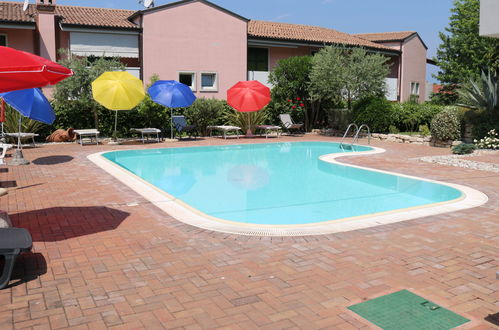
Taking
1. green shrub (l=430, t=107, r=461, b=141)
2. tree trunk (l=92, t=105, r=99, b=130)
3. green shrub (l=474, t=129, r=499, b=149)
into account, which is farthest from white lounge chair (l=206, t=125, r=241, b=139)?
green shrub (l=474, t=129, r=499, b=149)

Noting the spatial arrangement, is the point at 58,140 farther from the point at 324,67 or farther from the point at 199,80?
the point at 324,67

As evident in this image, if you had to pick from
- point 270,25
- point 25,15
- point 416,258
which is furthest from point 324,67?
point 416,258

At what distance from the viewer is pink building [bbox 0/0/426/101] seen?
984 inches

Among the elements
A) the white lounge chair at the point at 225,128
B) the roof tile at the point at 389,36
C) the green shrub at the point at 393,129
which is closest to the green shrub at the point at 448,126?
the green shrub at the point at 393,129

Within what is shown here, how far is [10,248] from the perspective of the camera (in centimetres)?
483

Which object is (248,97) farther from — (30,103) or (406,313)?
(406,313)

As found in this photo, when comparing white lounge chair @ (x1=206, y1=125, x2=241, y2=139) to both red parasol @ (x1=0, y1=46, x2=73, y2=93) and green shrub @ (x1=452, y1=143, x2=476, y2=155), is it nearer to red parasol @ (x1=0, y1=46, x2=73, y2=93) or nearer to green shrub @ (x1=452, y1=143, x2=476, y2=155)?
green shrub @ (x1=452, y1=143, x2=476, y2=155)

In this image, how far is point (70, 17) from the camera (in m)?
26.3

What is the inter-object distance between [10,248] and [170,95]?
15.5m

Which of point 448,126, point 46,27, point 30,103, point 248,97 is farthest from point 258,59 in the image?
point 30,103

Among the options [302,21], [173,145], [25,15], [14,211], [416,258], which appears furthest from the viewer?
[302,21]

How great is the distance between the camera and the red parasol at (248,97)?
2175 cm

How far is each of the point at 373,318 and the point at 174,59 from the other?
960 inches

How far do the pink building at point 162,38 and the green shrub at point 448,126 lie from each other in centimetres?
585
